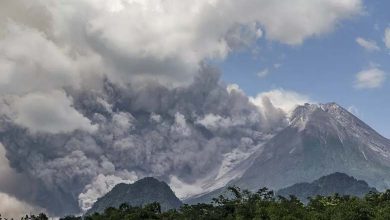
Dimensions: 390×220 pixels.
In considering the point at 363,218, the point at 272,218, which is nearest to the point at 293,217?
the point at 272,218

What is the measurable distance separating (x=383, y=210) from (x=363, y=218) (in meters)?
8.12

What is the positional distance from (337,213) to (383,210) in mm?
16257

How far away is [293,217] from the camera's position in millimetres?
196375

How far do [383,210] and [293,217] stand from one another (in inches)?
1277

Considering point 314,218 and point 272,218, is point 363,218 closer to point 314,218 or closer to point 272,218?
point 314,218

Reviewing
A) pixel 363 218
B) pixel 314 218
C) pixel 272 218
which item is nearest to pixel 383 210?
pixel 363 218

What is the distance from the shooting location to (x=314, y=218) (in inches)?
7554

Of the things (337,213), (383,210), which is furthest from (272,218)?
(383,210)

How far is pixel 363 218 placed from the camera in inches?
7766

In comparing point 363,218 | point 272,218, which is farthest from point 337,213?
point 272,218

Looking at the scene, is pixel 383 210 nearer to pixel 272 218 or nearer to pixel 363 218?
pixel 363 218

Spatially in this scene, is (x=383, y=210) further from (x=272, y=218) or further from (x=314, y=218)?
(x=272, y=218)

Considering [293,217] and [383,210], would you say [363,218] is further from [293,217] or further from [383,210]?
[293,217]

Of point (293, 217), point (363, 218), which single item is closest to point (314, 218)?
point (293, 217)
